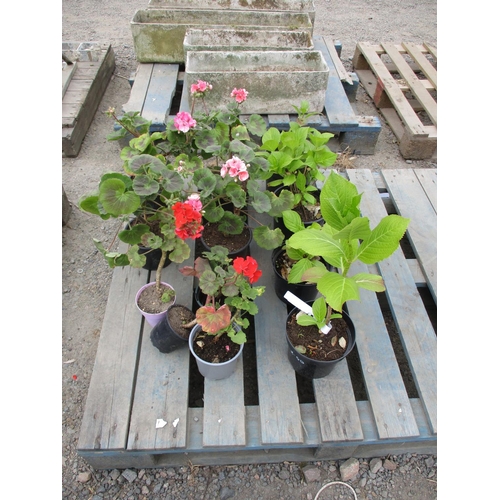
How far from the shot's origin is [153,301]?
167cm

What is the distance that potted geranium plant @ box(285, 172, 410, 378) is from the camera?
112 cm

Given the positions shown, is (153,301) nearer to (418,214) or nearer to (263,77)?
(418,214)

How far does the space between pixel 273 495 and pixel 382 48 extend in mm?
4131

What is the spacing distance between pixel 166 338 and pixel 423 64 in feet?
11.7

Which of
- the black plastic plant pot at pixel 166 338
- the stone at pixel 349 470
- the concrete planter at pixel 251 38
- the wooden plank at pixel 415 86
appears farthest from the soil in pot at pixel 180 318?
the wooden plank at pixel 415 86

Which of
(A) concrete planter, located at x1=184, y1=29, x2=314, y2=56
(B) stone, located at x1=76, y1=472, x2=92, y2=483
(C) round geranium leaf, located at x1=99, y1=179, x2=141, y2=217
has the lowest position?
(B) stone, located at x1=76, y1=472, x2=92, y2=483

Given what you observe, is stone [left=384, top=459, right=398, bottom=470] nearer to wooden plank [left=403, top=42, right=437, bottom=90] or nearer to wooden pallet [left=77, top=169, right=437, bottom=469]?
wooden pallet [left=77, top=169, right=437, bottom=469]

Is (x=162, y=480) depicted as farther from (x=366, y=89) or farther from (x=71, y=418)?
(x=366, y=89)

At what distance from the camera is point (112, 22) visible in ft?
15.9

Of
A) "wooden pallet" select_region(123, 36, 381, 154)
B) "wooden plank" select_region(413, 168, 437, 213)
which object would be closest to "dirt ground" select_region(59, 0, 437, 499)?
"wooden pallet" select_region(123, 36, 381, 154)

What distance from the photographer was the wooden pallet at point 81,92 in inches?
114

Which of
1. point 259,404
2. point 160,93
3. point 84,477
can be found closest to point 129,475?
point 84,477

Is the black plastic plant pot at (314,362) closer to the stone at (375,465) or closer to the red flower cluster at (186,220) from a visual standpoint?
the stone at (375,465)

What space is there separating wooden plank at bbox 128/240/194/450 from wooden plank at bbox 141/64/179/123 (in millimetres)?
1764
